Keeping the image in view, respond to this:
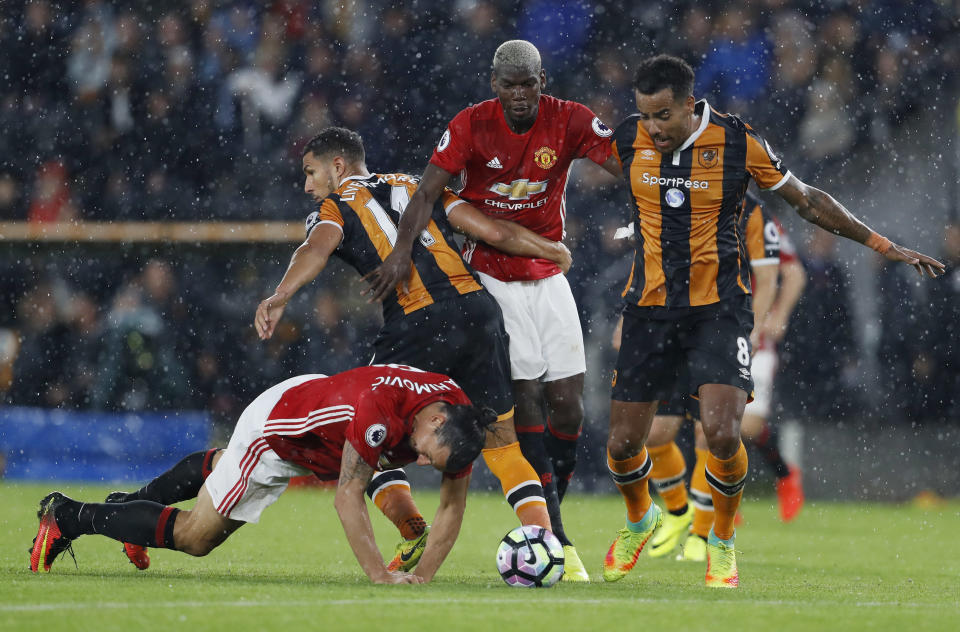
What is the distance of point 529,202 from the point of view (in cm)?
577

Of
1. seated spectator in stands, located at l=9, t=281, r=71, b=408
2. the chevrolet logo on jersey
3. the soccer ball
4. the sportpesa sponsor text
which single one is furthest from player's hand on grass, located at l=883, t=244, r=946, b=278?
seated spectator in stands, located at l=9, t=281, r=71, b=408

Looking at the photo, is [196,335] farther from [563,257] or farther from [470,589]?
[470,589]

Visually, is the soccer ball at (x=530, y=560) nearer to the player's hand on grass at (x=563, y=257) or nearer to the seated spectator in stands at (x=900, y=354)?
the player's hand on grass at (x=563, y=257)

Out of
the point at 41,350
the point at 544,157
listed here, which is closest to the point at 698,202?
the point at 544,157

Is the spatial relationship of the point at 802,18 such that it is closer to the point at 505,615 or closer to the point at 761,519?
the point at 761,519

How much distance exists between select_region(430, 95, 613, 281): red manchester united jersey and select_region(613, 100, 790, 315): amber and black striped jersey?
27 cm

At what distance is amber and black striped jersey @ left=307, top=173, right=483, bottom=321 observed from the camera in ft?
17.5

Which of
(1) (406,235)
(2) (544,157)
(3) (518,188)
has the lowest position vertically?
(1) (406,235)

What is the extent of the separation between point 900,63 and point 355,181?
6987mm

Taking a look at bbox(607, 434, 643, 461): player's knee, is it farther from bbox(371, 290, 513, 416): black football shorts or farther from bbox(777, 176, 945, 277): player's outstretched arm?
bbox(777, 176, 945, 277): player's outstretched arm

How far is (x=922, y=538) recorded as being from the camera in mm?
7965

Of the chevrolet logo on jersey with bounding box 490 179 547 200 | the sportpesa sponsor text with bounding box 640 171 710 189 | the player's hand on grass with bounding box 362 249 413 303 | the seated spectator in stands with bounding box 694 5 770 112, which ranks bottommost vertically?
the player's hand on grass with bounding box 362 249 413 303

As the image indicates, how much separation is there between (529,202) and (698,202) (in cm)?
81

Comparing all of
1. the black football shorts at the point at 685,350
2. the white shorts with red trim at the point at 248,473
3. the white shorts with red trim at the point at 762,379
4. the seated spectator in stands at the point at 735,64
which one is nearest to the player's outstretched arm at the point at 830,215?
the black football shorts at the point at 685,350
